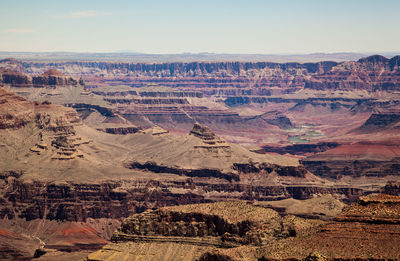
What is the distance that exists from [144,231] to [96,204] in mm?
93625

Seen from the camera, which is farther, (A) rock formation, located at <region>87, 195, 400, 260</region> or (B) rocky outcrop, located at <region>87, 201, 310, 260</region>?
(B) rocky outcrop, located at <region>87, 201, 310, 260</region>

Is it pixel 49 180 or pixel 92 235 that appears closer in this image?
pixel 92 235

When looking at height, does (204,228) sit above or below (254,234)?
below

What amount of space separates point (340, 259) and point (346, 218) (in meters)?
7.92

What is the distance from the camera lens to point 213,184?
655 ft

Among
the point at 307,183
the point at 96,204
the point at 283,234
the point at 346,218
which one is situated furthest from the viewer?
the point at 307,183

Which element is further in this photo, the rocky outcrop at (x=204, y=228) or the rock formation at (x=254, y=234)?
the rocky outcrop at (x=204, y=228)

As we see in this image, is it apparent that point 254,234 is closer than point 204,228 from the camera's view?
Yes

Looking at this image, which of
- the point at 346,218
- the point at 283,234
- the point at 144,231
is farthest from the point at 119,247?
the point at 346,218

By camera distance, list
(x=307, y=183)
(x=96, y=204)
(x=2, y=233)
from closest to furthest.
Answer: (x=2, y=233) < (x=96, y=204) < (x=307, y=183)

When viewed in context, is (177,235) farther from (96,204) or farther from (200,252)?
(96,204)

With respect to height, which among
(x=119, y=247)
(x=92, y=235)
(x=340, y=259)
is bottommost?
(x=92, y=235)

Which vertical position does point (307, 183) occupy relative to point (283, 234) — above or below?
below

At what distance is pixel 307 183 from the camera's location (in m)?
199
